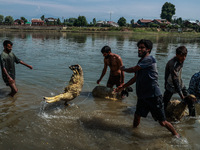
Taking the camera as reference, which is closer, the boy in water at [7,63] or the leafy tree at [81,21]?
the boy in water at [7,63]

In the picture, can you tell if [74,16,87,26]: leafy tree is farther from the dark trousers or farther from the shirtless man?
the dark trousers

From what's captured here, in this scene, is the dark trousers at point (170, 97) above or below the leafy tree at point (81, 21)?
below

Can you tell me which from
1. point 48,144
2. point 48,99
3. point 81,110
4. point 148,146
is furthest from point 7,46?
point 148,146

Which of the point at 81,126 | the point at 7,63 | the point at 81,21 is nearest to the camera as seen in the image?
the point at 81,126

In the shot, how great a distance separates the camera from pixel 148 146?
380cm

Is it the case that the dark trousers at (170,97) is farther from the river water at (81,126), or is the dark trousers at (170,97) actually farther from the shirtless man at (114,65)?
the shirtless man at (114,65)

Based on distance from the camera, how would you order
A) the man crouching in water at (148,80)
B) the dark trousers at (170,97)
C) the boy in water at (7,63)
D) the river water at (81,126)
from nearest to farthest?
the man crouching in water at (148,80), the river water at (81,126), the dark trousers at (170,97), the boy in water at (7,63)

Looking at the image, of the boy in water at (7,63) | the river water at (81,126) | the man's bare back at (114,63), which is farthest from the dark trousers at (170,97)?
the boy in water at (7,63)

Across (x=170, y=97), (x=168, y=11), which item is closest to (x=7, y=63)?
(x=170, y=97)

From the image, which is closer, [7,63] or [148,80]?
[148,80]

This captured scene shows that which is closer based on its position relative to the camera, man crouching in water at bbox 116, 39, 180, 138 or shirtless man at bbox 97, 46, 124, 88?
man crouching in water at bbox 116, 39, 180, 138

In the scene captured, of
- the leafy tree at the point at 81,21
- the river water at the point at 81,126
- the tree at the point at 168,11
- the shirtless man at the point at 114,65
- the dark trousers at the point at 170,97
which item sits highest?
the tree at the point at 168,11

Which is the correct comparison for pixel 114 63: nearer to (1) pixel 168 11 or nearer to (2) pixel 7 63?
(2) pixel 7 63

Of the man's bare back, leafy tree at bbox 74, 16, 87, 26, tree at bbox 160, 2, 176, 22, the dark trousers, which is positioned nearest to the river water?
the dark trousers
